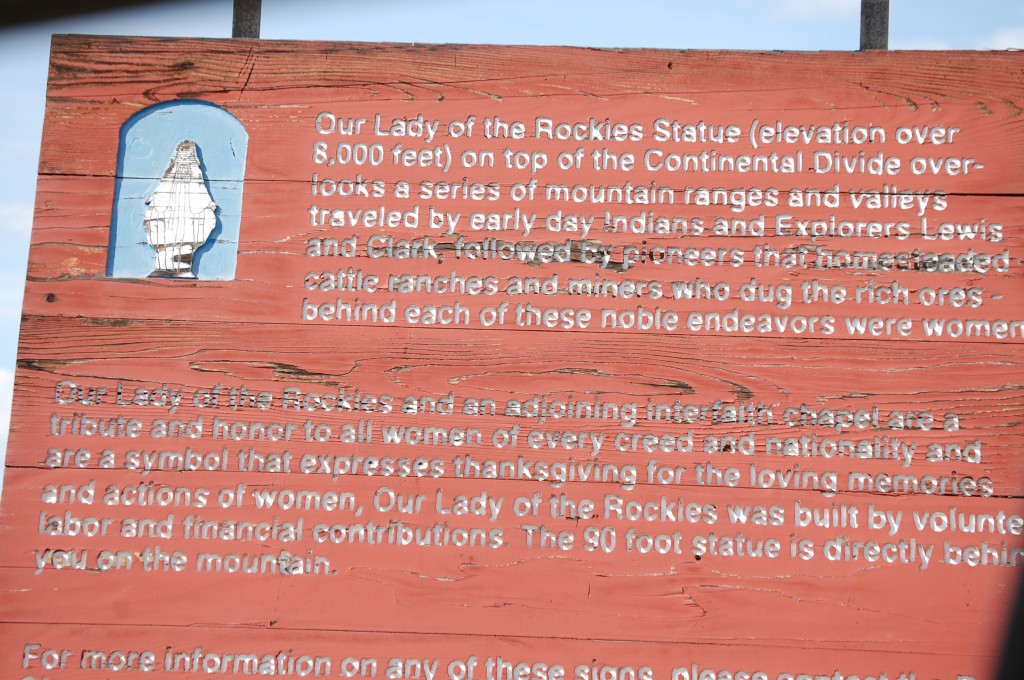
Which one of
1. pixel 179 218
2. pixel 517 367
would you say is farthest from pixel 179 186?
pixel 517 367

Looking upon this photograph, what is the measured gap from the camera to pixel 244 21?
229 cm

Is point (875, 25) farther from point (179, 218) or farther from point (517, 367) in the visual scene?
point (179, 218)

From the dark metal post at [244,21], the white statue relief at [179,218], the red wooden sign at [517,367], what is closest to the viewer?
the red wooden sign at [517,367]

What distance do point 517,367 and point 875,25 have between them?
1.34 metres

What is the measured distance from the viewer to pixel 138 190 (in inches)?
86.5

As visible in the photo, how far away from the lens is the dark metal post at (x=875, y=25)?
7.27 feet

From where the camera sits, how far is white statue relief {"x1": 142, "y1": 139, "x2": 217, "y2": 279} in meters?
2.16

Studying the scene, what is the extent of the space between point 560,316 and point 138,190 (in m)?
1.18

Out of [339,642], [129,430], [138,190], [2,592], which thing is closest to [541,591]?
[339,642]

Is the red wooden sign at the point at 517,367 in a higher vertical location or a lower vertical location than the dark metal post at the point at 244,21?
lower

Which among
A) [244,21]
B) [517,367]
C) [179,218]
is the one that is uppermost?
[244,21]

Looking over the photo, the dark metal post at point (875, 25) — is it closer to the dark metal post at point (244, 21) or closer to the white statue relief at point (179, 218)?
the dark metal post at point (244, 21)

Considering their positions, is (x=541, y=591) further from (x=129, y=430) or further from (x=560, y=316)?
(x=129, y=430)

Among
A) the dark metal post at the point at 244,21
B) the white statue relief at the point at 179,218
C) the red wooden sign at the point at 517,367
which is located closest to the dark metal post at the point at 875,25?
the red wooden sign at the point at 517,367
